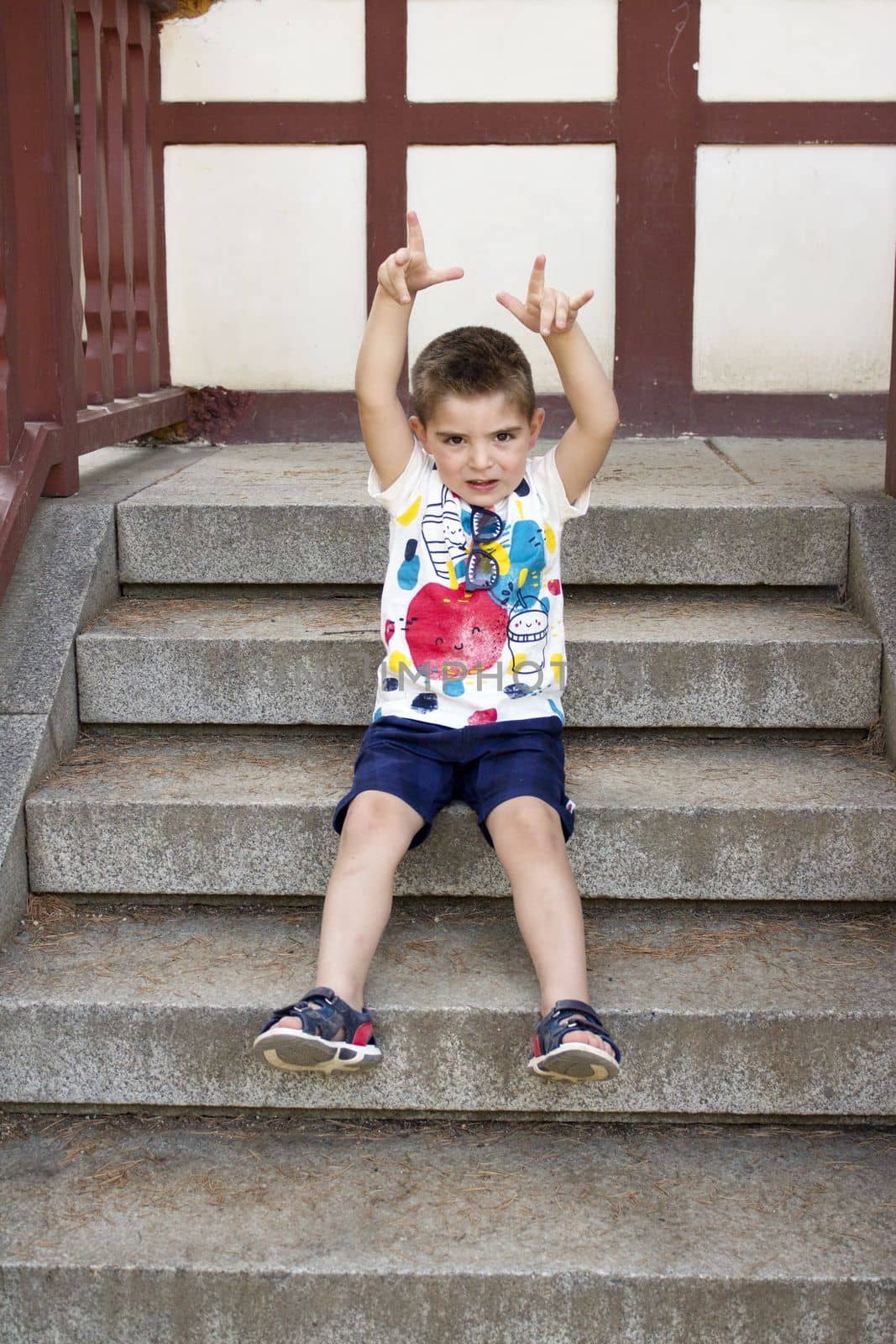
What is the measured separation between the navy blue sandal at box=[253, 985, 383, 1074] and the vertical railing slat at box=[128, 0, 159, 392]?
112 inches

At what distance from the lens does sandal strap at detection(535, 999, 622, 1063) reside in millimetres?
2090

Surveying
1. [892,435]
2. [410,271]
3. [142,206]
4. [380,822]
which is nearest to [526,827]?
[380,822]

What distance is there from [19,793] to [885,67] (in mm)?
3740

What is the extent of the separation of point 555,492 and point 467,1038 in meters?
1.04

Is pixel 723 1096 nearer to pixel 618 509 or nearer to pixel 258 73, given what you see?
pixel 618 509

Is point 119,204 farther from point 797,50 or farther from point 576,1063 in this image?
point 576,1063

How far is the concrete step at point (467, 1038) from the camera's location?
226 centimetres

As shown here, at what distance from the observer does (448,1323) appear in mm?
1958

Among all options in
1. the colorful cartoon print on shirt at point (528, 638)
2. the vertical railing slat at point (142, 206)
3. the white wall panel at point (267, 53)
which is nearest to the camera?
the colorful cartoon print on shirt at point (528, 638)

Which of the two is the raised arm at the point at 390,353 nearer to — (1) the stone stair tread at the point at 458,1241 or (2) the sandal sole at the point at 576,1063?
(2) the sandal sole at the point at 576,1063

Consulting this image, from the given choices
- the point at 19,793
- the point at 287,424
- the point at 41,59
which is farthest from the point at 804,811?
the point at 287,424

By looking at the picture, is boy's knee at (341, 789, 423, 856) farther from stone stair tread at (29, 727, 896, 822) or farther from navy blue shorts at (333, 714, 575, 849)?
stone stair tread at (29, 727, 896, 822)

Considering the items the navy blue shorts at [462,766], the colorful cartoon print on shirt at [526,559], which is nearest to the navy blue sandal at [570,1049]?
the navy blue shorts at [462,766]

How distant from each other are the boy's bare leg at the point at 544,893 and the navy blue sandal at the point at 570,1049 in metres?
0.05
